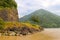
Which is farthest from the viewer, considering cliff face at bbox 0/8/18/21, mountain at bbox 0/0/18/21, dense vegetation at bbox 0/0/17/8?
dense vegetation at bbox 0/0/17/8

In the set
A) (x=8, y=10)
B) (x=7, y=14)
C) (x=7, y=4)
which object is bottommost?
(x=7, y=14)

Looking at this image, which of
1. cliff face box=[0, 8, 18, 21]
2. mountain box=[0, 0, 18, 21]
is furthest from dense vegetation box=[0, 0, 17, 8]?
cliff face box=[0, 8, 18, 21]

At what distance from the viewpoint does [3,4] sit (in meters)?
88.2

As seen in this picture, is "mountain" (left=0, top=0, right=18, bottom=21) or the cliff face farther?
"mountain" (left=0, top=0, right=18, bottom=21)

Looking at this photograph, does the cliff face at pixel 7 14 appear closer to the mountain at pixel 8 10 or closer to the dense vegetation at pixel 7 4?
the mountain at pixel 8 10

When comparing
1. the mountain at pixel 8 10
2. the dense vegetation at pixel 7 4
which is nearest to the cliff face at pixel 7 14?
the mountain at pixel 8 10

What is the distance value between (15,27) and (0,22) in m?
5.09

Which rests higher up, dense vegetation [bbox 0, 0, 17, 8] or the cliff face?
dense vegetation [bbox 0, 0, 17, 8]

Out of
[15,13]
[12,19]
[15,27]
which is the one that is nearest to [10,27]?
[15,27]

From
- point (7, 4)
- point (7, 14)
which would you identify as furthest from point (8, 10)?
point (7, 4)

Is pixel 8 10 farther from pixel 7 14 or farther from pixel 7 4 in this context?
pixel 7 4

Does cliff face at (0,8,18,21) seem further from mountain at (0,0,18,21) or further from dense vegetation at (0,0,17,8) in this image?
dense vegetation at (0,0,17,8)

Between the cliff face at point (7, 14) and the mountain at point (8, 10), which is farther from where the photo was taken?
the mountain at point (8, 10)

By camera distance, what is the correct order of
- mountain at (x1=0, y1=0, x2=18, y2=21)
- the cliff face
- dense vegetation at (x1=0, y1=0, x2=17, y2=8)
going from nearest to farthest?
the cliff face → mountain at (x1=0, y1=0, x2=18, y2=21) → dense vegetation at (x1=0, y1=0, x2=17, y2=8)
